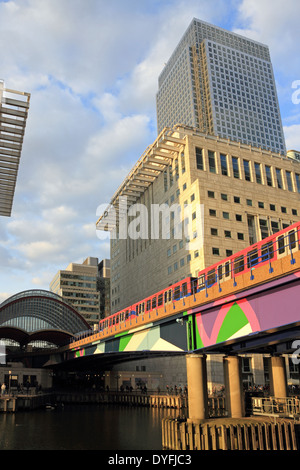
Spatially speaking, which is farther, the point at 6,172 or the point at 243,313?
the point at 6,172

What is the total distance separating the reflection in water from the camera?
113ft

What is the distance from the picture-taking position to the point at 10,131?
131 ft

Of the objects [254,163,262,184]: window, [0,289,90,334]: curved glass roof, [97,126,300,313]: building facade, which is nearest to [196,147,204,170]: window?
[97,126,300,313]: building facade

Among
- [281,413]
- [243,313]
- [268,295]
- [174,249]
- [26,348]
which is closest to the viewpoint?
[268,295]

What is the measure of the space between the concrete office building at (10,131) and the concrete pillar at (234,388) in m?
28.4

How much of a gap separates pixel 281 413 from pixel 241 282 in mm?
14236

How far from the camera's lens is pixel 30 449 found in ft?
110

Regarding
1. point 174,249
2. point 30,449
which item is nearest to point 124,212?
Answer: point 174,249

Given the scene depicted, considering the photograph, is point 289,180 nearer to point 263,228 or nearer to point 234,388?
point 263,228

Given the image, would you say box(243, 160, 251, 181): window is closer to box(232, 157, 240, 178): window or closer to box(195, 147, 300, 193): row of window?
box(195, 147, 300, 193): row of window

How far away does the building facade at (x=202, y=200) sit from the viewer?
79938 mm

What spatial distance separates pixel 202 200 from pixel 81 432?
162 ft

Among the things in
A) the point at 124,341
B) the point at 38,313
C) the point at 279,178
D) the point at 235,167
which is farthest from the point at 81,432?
the point at 38,313

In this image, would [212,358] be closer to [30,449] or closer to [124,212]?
[30,449]
